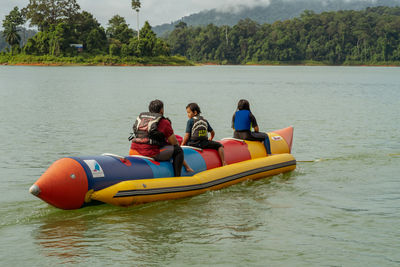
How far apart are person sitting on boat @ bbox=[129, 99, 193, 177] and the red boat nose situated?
124 centimetres

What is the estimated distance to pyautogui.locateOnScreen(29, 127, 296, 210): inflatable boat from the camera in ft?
21.5

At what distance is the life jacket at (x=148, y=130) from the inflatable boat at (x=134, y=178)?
0.29 m

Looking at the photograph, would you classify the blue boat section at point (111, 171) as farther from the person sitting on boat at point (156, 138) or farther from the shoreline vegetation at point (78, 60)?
the shoreline vegetation at point (78, 60)

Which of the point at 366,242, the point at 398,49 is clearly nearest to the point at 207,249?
the point at 366,242

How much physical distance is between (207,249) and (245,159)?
3925 mm

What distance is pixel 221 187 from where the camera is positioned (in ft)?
27.6

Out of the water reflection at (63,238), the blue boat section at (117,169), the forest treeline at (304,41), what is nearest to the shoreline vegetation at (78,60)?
the forest treeline at (304,41)

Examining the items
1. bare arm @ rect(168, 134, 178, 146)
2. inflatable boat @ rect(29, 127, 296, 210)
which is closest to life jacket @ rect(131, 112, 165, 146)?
bare arm @ rect(168, 134, 178, 146)

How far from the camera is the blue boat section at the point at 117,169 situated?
6.76 metres

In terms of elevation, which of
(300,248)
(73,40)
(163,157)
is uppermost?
(73,40)

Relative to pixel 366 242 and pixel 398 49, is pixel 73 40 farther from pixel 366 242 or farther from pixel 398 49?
pixel 366 242

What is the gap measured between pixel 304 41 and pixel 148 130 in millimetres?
133572

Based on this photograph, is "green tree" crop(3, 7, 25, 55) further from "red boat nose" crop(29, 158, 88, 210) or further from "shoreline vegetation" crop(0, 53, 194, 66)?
"red boat nose" crop(29, 158, 88, 210)

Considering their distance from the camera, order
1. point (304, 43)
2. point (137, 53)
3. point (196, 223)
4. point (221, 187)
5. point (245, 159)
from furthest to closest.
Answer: point (304, 43)
point (137, 53)
point (245, 159)
point (221, 187)
point (196, 223)
